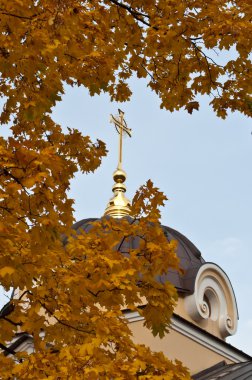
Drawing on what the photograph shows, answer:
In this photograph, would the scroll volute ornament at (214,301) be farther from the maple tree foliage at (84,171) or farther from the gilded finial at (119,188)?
the maple tree foliage at (84,171)

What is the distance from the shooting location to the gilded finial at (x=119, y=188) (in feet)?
56.4

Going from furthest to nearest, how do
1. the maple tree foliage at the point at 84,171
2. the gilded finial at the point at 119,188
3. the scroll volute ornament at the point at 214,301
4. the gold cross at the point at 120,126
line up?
the gold cross at the point at 120,126, the gilded finial at the point at 119,188, the scroll volute ornament at the point at 214,301, the maple tree foliage at the point at 84,171

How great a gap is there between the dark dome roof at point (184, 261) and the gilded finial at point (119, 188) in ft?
3.33

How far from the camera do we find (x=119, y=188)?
59.7 feet

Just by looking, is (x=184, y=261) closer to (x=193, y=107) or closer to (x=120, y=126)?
(x=120, y=126)

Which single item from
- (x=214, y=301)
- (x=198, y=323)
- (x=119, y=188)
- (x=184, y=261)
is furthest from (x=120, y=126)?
(x=198, y=323)

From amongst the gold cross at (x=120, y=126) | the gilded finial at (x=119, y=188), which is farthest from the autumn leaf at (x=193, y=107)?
the gold cross at (x=120, y=126)

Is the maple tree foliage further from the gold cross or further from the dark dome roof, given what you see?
the gold cross

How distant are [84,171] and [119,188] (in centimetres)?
1214

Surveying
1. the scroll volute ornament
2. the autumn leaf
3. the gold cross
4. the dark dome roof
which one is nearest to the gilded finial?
the gold cross

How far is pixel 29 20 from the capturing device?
4.59m

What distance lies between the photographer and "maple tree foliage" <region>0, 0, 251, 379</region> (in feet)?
14.2

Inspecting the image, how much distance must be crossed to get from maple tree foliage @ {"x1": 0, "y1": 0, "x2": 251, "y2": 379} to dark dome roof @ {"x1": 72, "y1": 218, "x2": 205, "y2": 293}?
28.1ft

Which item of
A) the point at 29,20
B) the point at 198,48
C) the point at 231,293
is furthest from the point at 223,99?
the point at 231,293
